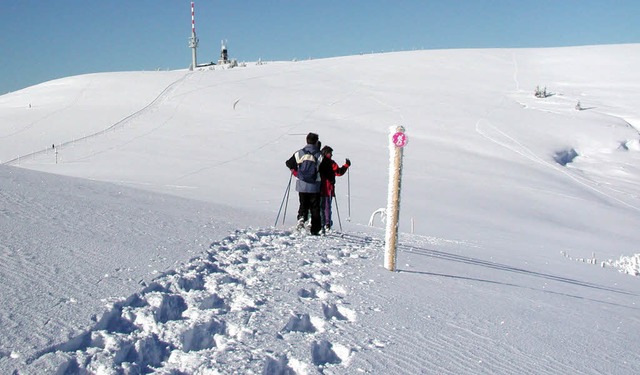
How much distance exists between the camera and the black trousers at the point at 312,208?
8055 mm

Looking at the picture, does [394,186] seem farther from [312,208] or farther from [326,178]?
[326,178]

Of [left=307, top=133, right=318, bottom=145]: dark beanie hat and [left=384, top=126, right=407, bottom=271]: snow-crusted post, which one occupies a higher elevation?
[left=307, top=133, right=318, bottom=145]: dark beanie hat

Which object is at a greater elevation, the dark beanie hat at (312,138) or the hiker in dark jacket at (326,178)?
the dark beanie hat at (312,138)

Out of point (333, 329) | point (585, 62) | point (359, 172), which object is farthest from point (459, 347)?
point (585, 62)

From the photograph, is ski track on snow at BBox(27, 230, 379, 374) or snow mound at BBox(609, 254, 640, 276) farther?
snow mound at BBox(609, 254, 640, 276)

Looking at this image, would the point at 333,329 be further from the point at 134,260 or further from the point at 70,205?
the point at 70,205

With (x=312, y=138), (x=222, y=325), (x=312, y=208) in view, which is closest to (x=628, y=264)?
(x=312, y=208)

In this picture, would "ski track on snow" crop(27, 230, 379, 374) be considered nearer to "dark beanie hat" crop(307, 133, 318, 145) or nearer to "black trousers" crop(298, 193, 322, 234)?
"black trousers" crop(298, 193, 322, 234)

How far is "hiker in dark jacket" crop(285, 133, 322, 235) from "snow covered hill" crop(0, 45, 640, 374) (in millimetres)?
381

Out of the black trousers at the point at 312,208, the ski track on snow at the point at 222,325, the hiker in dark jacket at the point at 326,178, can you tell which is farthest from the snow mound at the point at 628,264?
the ski track on snow at the point at 222,325

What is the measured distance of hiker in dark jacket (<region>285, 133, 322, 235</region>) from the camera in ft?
26.2

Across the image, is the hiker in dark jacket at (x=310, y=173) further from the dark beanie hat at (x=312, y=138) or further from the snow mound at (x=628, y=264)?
the snow mound at (x=628, y=264)

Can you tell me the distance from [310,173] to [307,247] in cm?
163

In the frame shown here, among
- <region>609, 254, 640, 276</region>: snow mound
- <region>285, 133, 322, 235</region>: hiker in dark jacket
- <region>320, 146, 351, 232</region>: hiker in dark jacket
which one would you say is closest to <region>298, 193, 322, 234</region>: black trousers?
<region>285, 133, 322, 235</region>: hiker in dark jacket
